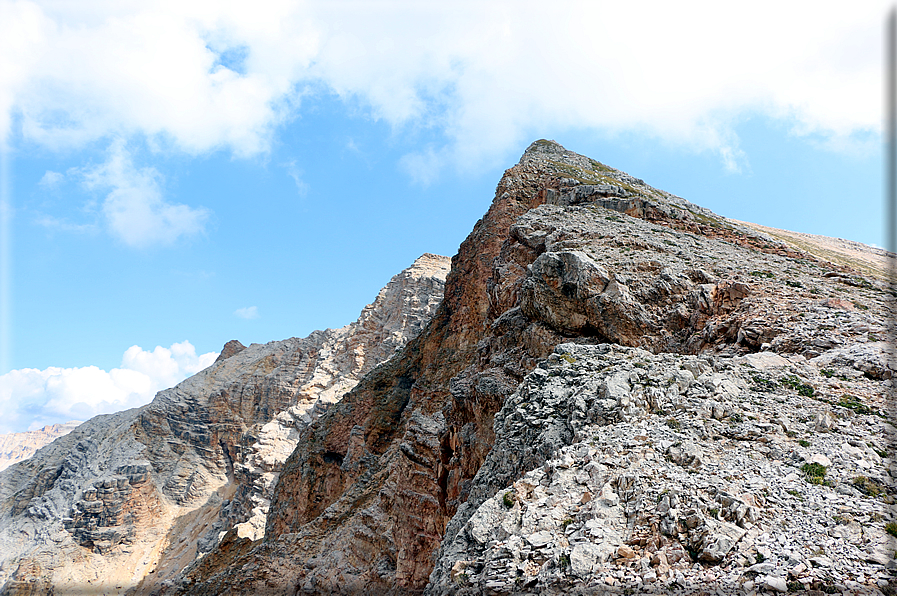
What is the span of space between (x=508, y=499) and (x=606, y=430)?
2972 millimetres

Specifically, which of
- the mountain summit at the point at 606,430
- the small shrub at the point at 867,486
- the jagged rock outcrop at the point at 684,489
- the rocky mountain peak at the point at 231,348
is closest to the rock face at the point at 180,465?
the rocky mountain peak at the point at 231,348

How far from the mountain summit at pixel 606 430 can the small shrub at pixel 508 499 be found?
0.51 feet

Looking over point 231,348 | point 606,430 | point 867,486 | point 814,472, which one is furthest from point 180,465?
point 867,486

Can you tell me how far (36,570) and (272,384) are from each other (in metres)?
43.7

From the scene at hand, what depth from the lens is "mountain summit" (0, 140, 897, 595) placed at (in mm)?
9039

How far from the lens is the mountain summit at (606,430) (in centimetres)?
904

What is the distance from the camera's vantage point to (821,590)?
7.70m

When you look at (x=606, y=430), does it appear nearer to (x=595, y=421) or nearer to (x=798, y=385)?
(x=595, y=421)

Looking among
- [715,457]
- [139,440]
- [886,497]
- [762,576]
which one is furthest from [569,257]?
[139,440]

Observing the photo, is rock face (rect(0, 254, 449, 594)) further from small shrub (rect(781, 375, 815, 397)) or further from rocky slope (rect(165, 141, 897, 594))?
small shrub (rect(781, 375, 815, 397))

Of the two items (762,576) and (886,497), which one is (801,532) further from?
(886,497)

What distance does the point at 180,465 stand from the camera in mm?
96188

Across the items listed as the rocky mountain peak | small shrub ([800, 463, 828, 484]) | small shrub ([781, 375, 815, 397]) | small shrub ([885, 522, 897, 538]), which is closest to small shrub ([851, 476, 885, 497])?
small shrub ([800, 463, 828, 484])

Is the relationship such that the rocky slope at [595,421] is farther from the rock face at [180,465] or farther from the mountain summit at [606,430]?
the rock face at [180,465]
